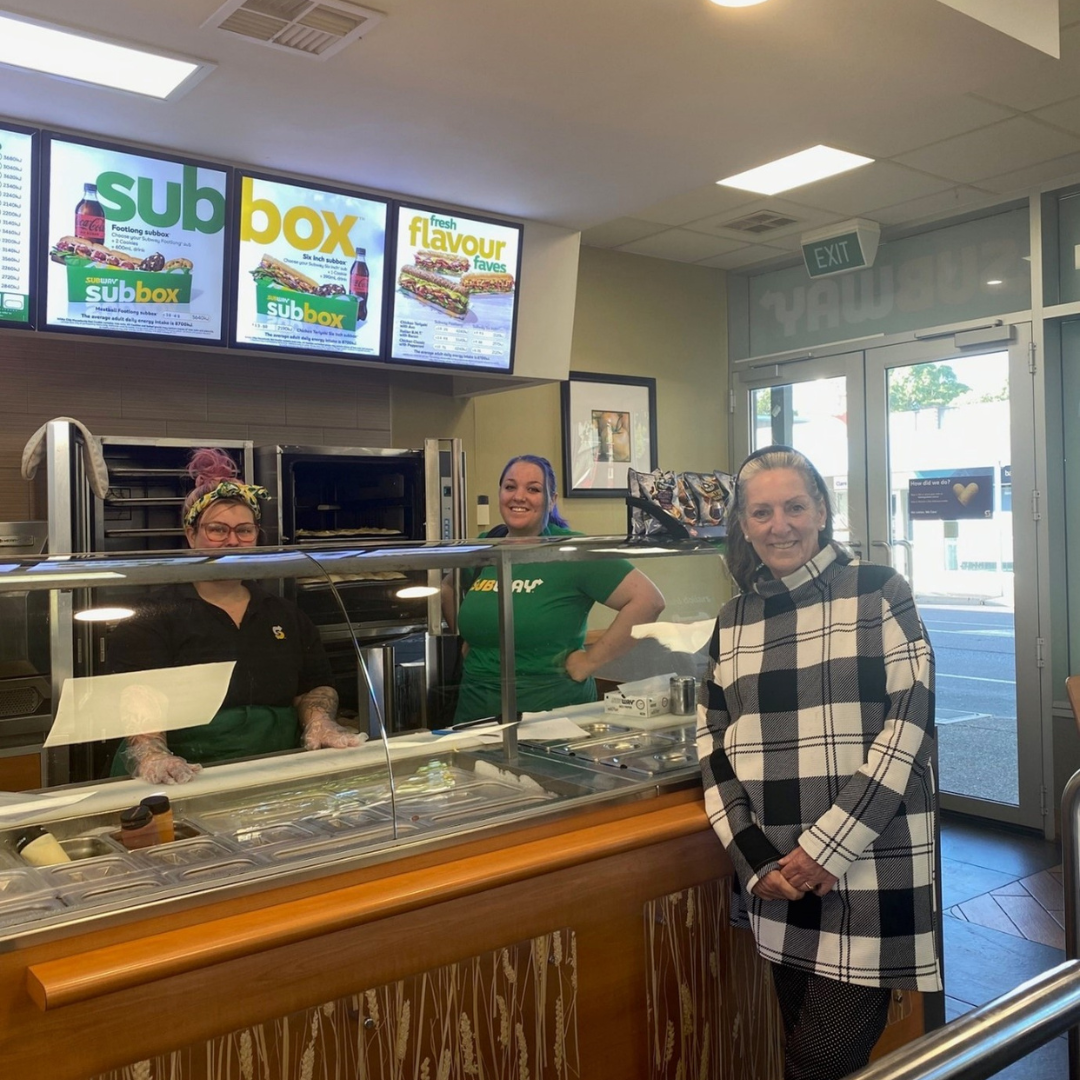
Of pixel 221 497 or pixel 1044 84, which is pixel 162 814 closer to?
pixel 221 497

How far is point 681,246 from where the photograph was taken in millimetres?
5812

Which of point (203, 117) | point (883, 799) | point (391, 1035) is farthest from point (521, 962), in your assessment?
point (203, 117)

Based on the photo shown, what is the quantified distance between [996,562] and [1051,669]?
58 centimetres

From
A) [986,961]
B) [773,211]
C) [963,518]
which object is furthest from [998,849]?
[773,211]

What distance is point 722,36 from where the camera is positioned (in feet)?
9.27

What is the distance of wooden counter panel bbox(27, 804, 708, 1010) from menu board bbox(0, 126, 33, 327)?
2.56 metres

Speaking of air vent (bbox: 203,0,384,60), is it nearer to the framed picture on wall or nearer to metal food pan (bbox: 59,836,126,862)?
metal food pan (bbox: 59,836,126,862)

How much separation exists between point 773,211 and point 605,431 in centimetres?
142

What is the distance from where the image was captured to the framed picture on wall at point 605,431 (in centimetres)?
566

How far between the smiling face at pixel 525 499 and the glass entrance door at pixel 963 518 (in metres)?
2.17

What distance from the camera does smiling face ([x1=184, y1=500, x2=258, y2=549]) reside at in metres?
2.54

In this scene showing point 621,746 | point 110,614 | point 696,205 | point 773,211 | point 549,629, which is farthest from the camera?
point 773,211

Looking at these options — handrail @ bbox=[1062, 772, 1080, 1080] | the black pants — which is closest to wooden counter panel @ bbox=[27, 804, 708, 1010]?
the black pants

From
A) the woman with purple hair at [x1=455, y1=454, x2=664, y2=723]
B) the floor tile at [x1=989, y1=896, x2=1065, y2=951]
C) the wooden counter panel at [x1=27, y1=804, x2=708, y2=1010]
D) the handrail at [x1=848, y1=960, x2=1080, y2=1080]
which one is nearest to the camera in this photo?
the handrail at [x1=848, y1=960, x2=1080, y2=1080]
